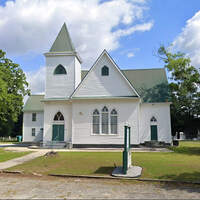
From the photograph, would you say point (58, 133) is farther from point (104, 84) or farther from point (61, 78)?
point (104, 84)

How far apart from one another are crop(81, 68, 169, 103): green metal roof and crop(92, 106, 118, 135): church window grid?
19.6 ft

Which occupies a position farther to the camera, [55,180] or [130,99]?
[130,99]

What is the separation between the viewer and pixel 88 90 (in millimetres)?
25953

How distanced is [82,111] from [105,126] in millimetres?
3212

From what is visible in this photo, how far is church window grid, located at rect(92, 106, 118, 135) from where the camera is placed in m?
25.1

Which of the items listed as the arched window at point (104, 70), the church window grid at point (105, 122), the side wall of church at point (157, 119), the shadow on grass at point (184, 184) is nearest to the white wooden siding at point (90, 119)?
the church window grid at point (105, 122)

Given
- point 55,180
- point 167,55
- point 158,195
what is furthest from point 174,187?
point 167,55

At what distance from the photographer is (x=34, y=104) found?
44.2 m

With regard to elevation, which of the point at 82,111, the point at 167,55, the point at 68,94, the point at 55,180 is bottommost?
the point at 55,180

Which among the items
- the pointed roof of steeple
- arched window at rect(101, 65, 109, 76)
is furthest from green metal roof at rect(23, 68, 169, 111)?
arched window at rect(101, 65, 109, 76)

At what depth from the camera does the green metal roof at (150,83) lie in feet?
95.1

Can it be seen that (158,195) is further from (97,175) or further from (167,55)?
(167,55)

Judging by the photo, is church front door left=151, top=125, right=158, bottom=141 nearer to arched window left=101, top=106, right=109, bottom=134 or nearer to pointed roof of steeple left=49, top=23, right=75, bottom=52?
arched window left=101, top=106, right=109, bottom=134

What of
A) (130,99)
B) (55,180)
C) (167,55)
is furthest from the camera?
(167,55)
